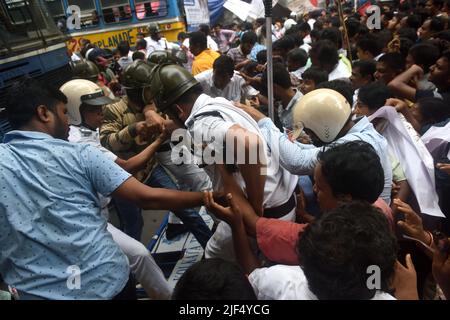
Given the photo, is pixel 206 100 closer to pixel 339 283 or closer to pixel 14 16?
pixel 339 283

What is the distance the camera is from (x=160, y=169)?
10.3 ft

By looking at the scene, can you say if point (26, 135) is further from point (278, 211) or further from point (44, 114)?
point (278, 211)

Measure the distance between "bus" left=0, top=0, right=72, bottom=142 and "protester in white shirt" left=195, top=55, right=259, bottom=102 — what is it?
1810 mm

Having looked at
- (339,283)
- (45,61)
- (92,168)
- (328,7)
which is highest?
(92,168)

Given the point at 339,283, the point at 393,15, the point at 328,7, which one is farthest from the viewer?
the point at 328,7

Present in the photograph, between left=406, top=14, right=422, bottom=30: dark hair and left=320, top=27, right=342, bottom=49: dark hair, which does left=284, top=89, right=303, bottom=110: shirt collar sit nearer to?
left=320, top=27, right=342, bottom=49: dark hair

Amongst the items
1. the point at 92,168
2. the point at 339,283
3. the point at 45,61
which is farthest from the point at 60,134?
the point at 45,61

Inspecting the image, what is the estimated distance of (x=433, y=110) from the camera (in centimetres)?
247

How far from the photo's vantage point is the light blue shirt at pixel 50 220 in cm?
133

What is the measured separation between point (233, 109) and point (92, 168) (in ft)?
2.54

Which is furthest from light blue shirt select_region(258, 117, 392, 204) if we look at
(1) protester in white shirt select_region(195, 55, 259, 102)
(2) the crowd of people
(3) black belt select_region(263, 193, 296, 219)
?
(1) protester in white shirt select_region(195, 55, 259, 102)

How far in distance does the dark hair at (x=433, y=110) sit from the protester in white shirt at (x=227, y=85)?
1890 millimetres

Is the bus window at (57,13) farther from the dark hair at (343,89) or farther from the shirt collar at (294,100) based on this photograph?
the dark hair at (343,89)

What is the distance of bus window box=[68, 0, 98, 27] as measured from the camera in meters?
10.2
